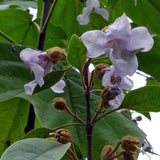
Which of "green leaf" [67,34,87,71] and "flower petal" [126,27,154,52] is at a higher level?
"flower petal" [126,27,154,52]

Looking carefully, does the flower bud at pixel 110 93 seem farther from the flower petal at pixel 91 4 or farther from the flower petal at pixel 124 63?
the flower petal at pixel 91 4

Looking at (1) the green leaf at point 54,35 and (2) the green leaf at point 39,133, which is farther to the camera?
(1) the green leaf at point 54,35

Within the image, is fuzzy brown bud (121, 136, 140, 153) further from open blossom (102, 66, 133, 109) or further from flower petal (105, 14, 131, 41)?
flower petal (105, 14, 131, 41)

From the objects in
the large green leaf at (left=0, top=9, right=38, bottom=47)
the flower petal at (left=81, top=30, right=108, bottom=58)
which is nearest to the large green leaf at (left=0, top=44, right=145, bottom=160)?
the flower petal at (left=81, top=30, right=108, bottom=58)

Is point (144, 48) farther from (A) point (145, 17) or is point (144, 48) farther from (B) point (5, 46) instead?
(B) point (5, 46)

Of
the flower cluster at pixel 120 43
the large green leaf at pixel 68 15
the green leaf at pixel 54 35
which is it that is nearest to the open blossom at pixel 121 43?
the flower cluster at pixel 120 43

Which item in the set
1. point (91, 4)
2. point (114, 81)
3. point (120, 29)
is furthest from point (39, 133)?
point (91, 4)
